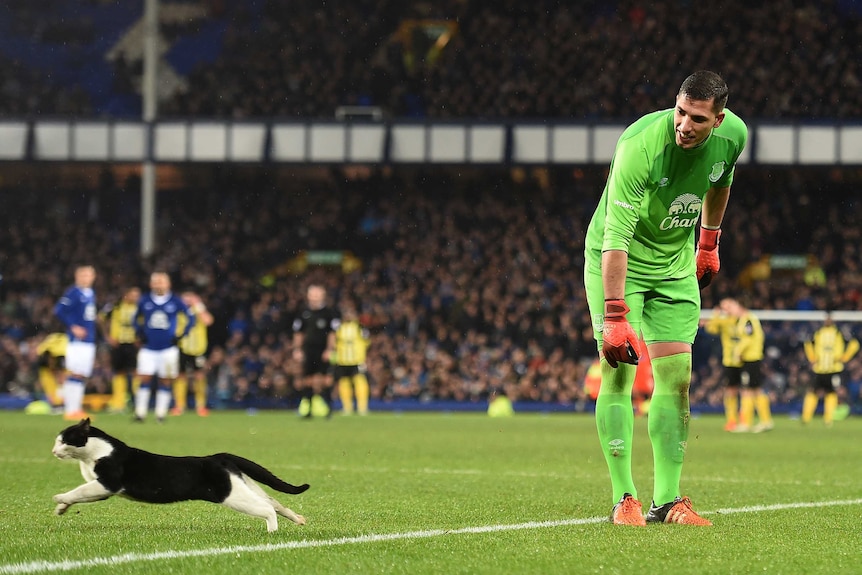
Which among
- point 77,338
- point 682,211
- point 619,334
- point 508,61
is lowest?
point 77,338

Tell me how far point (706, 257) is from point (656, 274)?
0.66m

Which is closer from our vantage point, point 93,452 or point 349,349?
point 93,452

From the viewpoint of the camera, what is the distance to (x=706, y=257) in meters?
6.79

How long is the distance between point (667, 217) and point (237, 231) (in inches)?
1319

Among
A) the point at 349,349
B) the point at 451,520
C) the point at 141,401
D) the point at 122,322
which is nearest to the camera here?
the point at 451,520

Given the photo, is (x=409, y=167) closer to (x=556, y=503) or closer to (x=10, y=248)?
(x=10, y=248)

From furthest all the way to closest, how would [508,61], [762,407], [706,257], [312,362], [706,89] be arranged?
1. [508,61]
2. [312,362]
3. [762,407]
4. [706,257]
5. [706,89]

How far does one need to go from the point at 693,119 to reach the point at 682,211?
1.90ft

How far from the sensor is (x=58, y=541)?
5.21 meters

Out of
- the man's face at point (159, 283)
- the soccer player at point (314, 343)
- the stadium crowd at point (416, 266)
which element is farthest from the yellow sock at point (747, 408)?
the man's face at point (159, 283)

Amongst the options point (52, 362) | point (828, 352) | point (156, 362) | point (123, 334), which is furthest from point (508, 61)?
point (156, 362)

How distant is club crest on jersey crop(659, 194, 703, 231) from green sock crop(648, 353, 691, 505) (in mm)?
626

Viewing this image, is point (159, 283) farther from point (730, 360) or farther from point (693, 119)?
point (693, 119)

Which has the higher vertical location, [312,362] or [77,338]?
[77,338]
